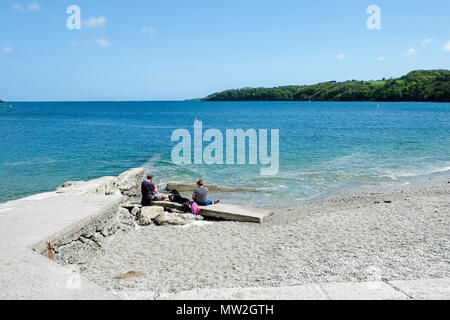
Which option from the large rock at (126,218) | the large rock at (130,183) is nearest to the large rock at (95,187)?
the large rock at (130,183)

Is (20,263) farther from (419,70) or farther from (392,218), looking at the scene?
(419,70)

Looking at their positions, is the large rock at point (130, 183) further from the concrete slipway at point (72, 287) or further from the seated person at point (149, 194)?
the concrete slipway at point (72, 287)

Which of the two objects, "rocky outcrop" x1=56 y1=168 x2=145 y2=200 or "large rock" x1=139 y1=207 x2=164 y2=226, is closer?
"large rock" x1=139 y1=207 x2=164 y2=226

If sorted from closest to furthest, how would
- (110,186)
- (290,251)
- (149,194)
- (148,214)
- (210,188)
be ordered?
(290,251), (148,214), (149,194), (110,186), (210,188)

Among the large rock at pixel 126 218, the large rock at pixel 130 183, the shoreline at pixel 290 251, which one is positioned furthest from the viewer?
the large rock at pixel 130 183

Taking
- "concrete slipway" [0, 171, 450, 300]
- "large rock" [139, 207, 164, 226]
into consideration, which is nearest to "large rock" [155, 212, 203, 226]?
"large rock" [139, 207, 164, 226]

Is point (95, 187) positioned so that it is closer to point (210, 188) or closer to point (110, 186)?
point (110, 186)

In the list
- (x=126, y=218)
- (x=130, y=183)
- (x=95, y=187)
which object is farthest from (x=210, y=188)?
(x=126, y=218)

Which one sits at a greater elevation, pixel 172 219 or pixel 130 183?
pixel 130 183

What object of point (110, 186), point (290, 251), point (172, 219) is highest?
point (110, 186)

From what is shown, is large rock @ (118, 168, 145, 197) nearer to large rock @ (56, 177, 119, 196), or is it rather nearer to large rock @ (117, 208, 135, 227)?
large rock @ (56, 177, 119, 196)
